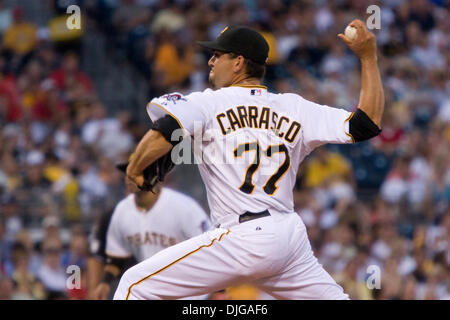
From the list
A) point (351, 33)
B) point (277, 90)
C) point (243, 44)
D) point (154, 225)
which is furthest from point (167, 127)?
point (277, 90)

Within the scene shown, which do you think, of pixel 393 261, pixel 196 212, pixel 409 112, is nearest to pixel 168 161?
pixel 196 212

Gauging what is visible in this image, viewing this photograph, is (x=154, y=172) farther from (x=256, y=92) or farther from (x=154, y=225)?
(x=154, y=225)

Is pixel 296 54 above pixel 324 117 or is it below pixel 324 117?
above

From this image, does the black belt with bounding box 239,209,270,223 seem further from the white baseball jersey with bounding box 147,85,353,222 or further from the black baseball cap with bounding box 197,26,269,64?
the black baseball cap with bounding box 197,26,269,64

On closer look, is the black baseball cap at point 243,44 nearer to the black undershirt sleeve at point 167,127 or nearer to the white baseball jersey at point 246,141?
the white baseball jersey at point 246,141

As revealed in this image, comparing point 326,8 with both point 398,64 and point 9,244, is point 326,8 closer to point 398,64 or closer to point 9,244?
point 398,64

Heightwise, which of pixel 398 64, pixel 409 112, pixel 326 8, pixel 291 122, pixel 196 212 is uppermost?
pixel 326 8

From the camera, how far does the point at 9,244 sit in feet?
36.4

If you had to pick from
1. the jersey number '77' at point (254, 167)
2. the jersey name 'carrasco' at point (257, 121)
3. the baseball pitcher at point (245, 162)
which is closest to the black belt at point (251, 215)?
the baseball pitcher at point (245, 162)

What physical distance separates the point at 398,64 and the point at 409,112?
4.09 ft

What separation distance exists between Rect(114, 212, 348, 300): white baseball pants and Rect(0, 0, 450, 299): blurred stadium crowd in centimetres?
385

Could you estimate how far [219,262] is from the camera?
15.4ft

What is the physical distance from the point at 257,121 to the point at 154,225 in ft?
7.82

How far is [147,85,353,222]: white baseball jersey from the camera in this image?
4836 millimetres
